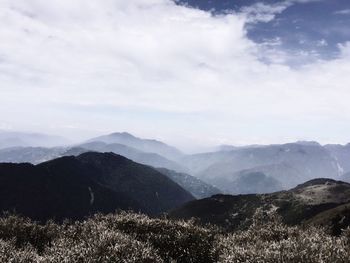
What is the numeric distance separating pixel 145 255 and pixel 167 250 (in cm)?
708

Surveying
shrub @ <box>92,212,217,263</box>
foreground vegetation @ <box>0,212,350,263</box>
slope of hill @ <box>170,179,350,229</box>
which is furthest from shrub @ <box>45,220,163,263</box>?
slope of hill @ <box>170,179,350,229</box>

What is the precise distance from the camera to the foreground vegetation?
1797 centimetres

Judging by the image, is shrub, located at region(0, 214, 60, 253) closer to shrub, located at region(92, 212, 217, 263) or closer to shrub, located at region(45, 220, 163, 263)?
shrub, located at region(92, 212, 217, 263)

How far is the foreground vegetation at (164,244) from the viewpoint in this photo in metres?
18.0

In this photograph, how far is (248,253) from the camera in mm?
18188

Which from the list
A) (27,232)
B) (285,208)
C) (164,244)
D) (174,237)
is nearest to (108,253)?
(164,244)

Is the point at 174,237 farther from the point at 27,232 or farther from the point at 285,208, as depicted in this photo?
the point at 285,208

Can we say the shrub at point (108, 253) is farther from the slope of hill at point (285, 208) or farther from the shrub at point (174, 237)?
the slope of hill at point (285, 208)

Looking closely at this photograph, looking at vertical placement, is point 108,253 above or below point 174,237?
above

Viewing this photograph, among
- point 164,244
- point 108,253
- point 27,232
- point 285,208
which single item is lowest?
→ point 285,208

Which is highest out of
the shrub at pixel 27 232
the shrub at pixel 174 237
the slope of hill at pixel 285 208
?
the shrub at pixel 174 237

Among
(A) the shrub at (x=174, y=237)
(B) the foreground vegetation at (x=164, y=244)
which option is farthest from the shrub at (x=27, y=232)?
(A) the shrub at (x=174, y=237)

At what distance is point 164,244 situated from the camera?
1019 inches

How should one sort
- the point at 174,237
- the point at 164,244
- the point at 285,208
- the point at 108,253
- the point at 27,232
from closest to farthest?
the point at 108,253, the point at 164,244, the point at 174,237, the point at 27,232, the point at 285,208
